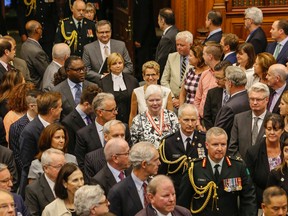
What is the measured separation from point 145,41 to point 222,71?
5.18 m

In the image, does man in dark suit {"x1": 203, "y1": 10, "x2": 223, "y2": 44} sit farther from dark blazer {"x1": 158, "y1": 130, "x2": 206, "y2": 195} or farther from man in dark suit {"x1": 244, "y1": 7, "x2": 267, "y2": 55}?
dark blazer {"x1": 158, "y1": 130, "x2": 206, "y2": 195}

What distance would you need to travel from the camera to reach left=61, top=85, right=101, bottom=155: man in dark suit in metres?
11.9

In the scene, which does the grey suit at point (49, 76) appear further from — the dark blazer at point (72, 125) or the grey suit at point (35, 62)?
the dark blazer at point (72, 125)

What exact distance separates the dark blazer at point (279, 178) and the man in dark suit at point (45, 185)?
84.5 inches

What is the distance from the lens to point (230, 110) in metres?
Answer: 12.0

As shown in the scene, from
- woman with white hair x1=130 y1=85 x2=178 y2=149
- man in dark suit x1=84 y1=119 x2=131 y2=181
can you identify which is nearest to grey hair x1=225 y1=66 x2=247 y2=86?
woman with white hair x1=130 y1=85 x2=178 y2=149

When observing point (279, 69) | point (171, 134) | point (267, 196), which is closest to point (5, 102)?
point (171, 134)

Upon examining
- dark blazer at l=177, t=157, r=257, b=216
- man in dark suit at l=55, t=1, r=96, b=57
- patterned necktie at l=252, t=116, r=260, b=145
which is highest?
man in dark suit at l=55, t=1, r=96, b=57

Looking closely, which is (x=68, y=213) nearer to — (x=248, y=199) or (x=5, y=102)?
(x=248, y=199)

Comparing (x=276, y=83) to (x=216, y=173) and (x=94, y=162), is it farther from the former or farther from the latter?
(x=94, y=162)

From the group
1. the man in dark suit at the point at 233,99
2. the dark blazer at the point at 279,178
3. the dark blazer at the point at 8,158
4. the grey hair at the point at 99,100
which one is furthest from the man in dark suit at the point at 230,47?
the dark blazer at the point at 8,158

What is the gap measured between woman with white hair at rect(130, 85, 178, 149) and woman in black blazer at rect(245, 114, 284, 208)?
1.16 metres

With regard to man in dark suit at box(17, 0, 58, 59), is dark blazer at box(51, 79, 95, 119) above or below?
below

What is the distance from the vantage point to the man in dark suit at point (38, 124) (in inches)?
440
